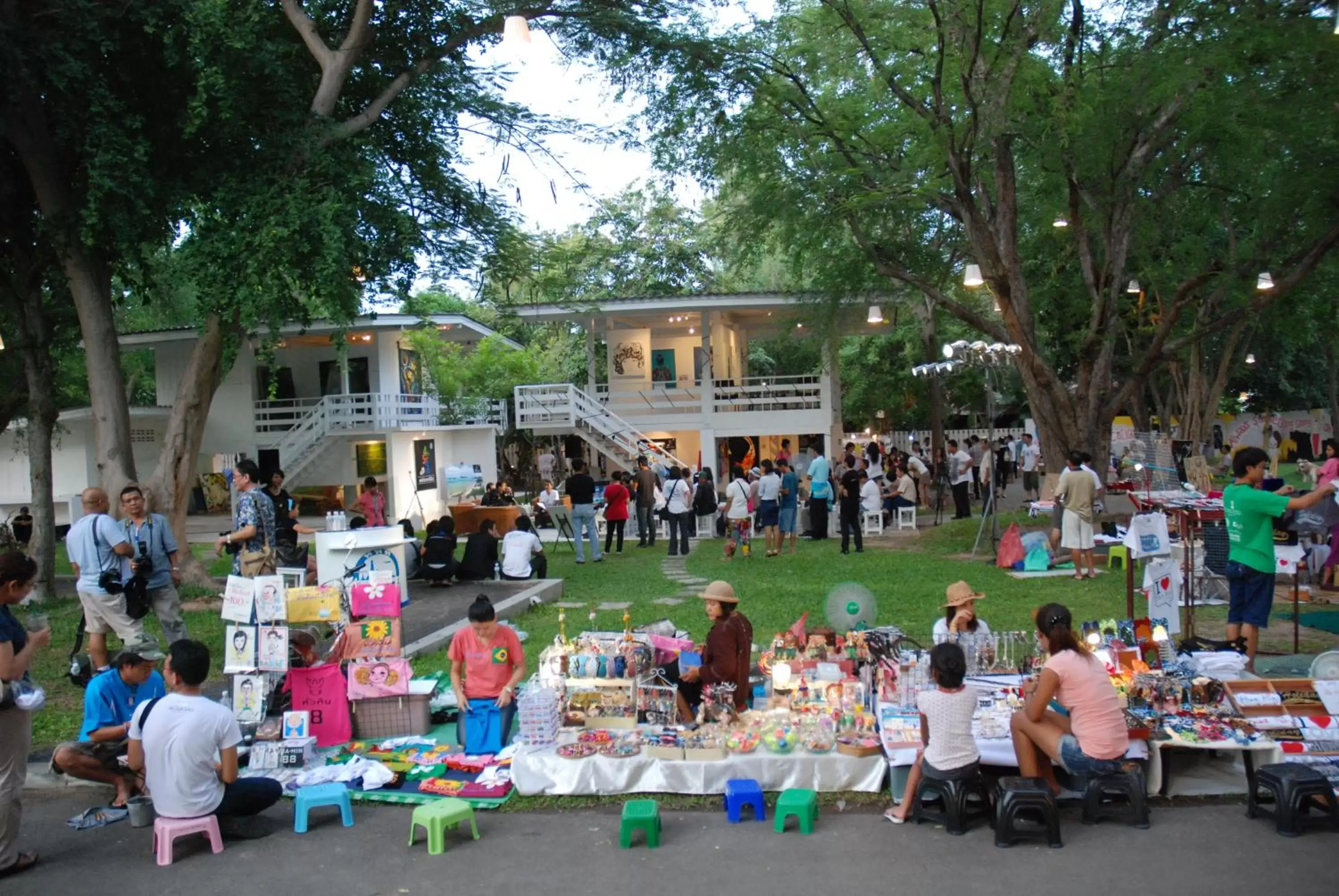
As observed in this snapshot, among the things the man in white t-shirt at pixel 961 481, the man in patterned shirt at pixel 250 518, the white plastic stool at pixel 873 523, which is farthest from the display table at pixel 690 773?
the man in white t-shirt at pixel 961 481

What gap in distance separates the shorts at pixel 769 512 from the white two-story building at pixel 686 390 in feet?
27.0

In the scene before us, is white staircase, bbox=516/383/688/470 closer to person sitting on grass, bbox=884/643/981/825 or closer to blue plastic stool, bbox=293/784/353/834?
blue plastic stool, bbox=293/784/353/834

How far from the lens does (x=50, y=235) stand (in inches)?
532

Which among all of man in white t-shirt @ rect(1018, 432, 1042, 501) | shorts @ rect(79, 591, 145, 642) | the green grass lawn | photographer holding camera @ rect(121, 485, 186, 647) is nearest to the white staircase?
the green grass lawn

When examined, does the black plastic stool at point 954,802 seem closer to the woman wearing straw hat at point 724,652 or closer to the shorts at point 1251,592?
the woman wearing straw hat at point 724,652

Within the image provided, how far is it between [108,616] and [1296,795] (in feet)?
27.4

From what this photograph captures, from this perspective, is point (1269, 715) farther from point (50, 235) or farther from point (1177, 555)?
point (50, 235)

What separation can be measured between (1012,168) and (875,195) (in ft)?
9.92

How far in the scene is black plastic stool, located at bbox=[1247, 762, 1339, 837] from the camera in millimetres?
5578

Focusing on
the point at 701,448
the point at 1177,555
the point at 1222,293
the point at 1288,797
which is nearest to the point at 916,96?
the point at 1222,293

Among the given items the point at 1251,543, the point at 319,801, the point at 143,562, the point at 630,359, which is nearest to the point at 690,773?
the point at 319,801

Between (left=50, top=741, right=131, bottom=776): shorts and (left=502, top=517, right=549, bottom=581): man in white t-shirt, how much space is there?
7.42 metres

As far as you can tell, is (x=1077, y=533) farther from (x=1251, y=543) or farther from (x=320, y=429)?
(x=320, y=429)

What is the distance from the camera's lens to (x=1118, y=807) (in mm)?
6004
